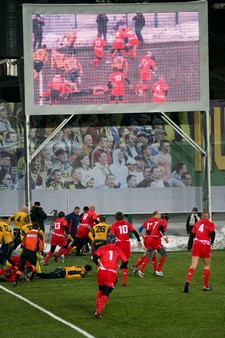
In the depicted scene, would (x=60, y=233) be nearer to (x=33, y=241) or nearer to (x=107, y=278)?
(x=33, y=241)

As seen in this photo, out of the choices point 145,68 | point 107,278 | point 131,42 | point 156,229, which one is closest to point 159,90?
point 145,68

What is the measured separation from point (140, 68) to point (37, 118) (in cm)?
449

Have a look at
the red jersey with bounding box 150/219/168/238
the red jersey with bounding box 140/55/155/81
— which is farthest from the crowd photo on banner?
the red jersey with bounding box 150/219/168/238

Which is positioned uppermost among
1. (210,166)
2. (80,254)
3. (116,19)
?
(116,19)

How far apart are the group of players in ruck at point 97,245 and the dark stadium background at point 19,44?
624cm

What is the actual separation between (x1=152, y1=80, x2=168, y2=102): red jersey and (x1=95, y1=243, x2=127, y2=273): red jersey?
20692mm

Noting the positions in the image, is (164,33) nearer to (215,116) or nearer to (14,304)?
(215,116)

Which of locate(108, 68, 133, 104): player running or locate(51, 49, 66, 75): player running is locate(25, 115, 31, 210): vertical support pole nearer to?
locate(51, 49, 66, 75): player running

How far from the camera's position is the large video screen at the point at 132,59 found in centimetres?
4184

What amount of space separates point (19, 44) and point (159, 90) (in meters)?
5.79

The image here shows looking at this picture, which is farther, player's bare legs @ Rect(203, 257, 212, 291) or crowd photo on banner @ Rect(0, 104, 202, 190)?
crowd photo on banner @ Rect(0, 104, 202, 190)

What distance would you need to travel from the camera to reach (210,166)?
43.7 meters

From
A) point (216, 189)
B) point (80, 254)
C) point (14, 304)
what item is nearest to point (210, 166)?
point (216, 189)

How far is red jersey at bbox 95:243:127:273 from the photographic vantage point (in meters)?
21.5
